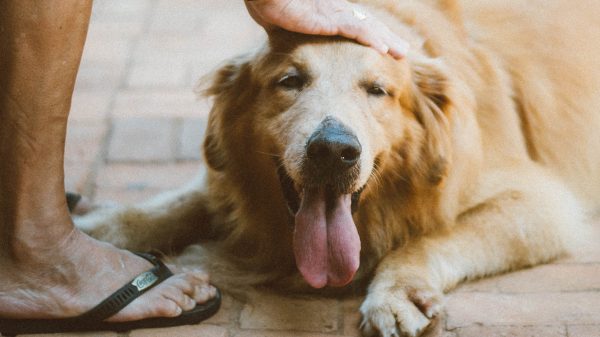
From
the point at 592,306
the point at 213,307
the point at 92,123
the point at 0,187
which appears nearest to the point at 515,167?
the point at 592,306

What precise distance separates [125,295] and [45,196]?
1.28ft

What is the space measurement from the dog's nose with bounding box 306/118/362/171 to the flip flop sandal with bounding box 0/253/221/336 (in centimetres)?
61

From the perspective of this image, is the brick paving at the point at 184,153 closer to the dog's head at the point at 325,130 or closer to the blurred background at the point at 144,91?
the blurred background at the point at 144,91

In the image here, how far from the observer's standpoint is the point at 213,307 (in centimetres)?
287

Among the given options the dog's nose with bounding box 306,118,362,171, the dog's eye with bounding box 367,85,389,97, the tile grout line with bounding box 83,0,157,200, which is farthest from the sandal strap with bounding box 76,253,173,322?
the tile grout line with bounding box 83,0,157,200

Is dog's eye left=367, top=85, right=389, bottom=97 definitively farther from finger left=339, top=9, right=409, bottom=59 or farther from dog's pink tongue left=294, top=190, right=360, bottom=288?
dog's pink tongue left=294, top=190, right=360, bottom=288

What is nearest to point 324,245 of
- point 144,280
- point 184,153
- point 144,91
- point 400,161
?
point 400,161

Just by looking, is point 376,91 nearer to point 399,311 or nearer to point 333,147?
point 333,147

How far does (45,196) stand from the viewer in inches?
103

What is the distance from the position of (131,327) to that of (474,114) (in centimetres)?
144

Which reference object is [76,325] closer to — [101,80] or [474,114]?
[474,114]

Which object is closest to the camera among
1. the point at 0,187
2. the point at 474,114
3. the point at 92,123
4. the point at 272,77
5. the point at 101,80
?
the point at 0,187

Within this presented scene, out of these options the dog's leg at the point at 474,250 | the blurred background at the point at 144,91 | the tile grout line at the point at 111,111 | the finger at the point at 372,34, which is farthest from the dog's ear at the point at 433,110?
the tile grout line at the point at 111,111

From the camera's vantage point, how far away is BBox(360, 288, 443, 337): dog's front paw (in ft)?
8.84
